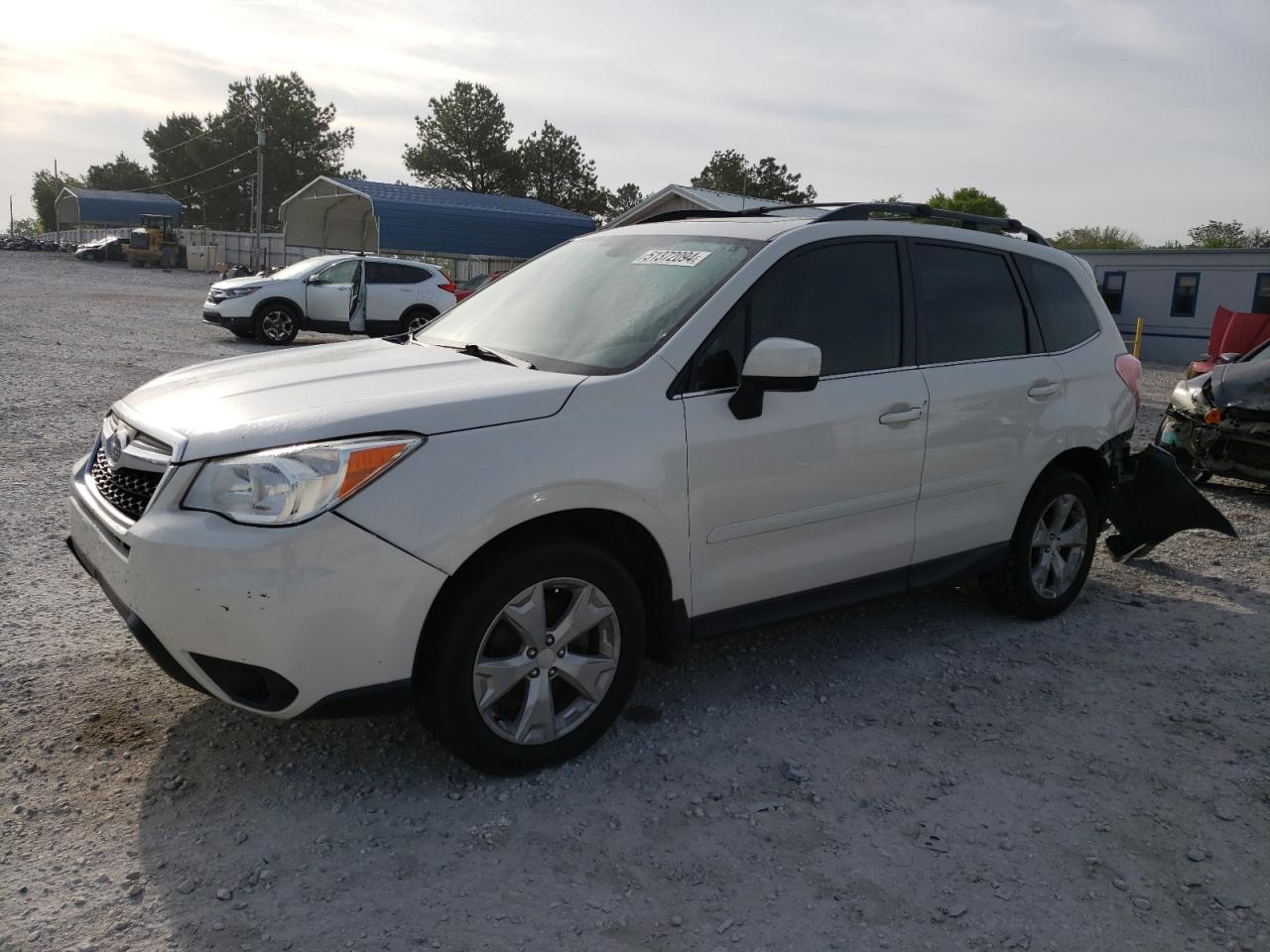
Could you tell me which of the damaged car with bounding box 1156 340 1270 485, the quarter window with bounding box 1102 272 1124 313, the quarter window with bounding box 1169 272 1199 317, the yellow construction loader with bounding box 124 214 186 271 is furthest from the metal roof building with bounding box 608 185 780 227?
the yellow construction loader with bounding box 124 214 186 271

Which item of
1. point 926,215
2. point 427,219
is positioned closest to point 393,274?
point 926,215

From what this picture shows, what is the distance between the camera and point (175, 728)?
3.55 meters

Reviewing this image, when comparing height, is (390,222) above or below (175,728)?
above

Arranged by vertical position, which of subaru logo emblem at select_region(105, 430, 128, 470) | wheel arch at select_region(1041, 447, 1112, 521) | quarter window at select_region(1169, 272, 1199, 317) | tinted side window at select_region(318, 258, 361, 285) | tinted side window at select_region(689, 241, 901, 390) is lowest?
wheel arch at select_region(1041, 447, 1112, 521)

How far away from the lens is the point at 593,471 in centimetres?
320

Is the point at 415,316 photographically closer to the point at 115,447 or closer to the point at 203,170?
the point at 115,447

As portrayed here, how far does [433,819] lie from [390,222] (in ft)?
105

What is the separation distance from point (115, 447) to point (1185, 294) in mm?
27681

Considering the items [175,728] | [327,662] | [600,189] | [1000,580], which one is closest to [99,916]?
[327,662]

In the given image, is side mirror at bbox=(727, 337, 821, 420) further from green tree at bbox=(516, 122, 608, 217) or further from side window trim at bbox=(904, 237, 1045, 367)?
green tree at bbox=(516, 122, 608, 217)

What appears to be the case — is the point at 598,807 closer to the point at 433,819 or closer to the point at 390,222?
the point at 433,819

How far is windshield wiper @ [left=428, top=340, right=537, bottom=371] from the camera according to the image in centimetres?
360

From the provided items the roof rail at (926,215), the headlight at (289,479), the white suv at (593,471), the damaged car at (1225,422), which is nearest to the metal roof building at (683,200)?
the damaged car at (1225,422)

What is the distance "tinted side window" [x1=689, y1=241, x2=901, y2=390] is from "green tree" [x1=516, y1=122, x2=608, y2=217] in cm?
7605
